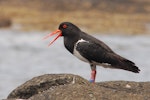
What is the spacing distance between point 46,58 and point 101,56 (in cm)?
2550

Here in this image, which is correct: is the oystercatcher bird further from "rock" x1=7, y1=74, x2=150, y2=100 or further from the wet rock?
the wet rock

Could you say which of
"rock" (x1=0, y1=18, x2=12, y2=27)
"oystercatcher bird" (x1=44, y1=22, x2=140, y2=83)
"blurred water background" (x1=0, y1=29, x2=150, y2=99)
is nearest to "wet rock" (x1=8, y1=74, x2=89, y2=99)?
"oystercatcher bird" (x1=44, y1=22, x2=140, y2=83)

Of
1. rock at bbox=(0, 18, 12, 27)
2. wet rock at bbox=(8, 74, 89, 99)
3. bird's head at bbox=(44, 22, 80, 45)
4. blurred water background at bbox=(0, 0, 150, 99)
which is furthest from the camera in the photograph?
rock at bbox=(0, 18, 12, 27)

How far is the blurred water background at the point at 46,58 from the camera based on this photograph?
3466 centimetres

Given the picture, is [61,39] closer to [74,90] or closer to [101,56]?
[101,56]

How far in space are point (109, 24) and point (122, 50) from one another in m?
9.28

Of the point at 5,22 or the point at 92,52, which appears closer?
the point at 92,52

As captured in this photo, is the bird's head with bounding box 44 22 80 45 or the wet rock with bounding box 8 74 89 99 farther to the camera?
the bird's head with bounding box 44 22 80 45

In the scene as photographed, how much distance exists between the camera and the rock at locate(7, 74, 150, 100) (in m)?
14.0

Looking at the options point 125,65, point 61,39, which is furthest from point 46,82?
point 61,39

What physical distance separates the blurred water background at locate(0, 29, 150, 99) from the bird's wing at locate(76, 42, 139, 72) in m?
11.5

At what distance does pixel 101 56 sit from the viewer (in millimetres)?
17156

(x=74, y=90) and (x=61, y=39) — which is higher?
(x=61, y=39)

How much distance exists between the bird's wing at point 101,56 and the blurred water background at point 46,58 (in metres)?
11.5
